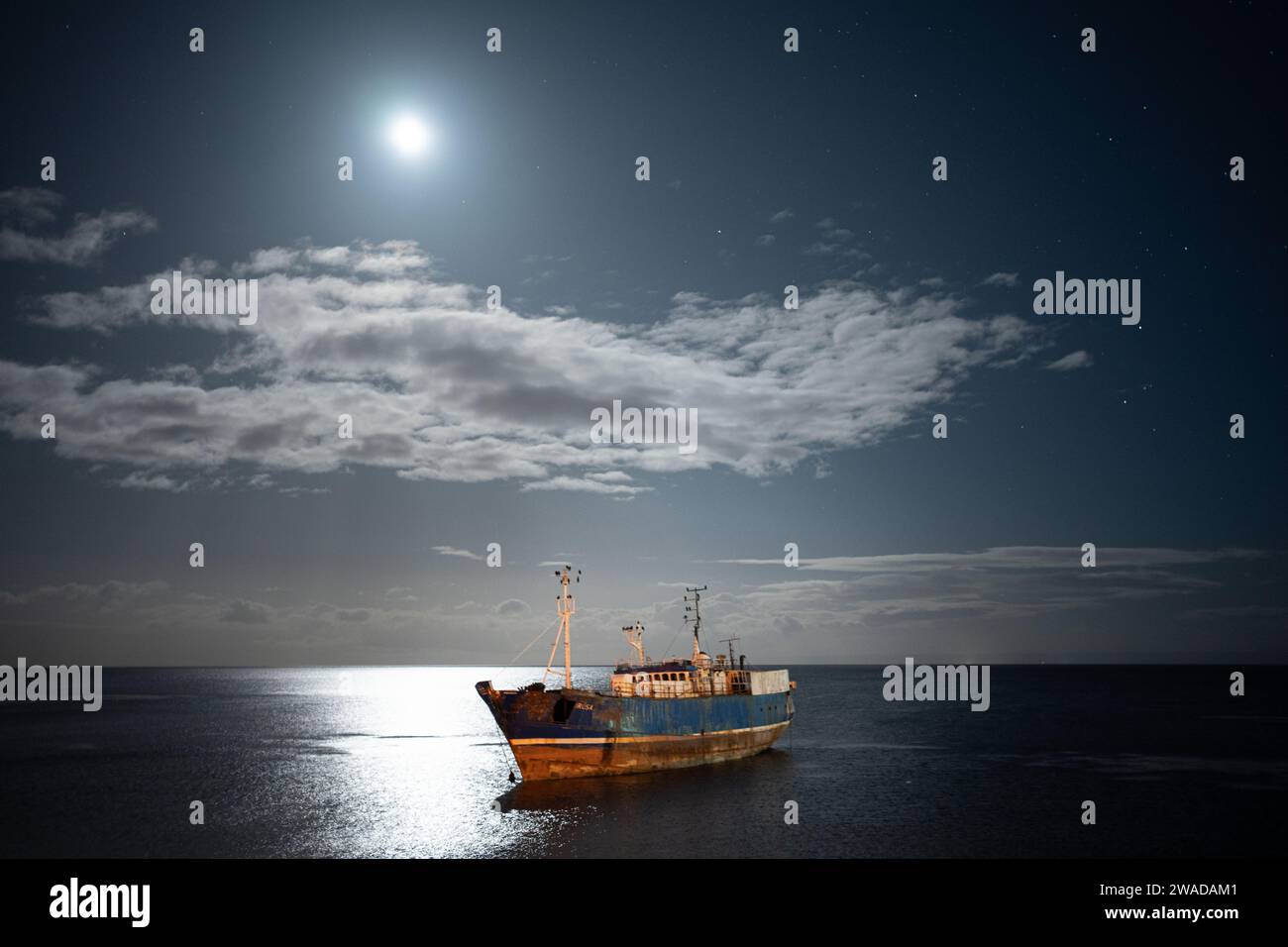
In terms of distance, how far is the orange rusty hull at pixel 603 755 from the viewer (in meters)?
53.8

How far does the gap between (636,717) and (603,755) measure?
336 centimetres

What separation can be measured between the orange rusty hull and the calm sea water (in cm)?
109

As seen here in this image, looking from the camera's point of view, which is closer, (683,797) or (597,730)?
(683,797)

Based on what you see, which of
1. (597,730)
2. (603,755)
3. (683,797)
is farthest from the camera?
(603,755)

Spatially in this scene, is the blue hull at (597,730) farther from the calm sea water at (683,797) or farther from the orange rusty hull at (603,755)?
the calm sea water at (683,797)

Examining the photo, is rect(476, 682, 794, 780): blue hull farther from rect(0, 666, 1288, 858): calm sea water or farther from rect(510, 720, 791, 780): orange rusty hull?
rect(0, 666, 1288, 858): calm sea water

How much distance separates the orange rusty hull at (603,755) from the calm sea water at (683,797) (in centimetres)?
109

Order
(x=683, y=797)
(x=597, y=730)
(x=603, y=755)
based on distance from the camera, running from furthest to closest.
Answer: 1. (x=603, y=755)
2. (x=597, y=730)
3. (x=683, y=797)

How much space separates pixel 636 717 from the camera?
55469 mm

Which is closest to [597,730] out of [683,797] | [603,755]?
[603,755]

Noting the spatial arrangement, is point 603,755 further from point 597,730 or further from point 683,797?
point 683,797
